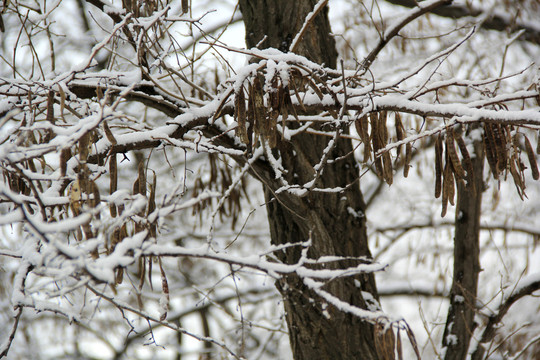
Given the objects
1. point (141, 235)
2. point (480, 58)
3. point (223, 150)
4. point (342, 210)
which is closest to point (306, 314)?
point (342, 210)

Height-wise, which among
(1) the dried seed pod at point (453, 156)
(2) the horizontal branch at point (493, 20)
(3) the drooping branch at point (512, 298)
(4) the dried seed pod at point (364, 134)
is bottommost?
(3) the drooping branch at point (512, 298)

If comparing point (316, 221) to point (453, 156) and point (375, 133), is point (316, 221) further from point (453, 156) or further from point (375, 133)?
point (453, 156)

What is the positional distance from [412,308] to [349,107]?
4452mm

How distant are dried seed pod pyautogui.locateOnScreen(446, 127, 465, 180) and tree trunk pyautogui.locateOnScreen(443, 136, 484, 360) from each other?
1095 mm

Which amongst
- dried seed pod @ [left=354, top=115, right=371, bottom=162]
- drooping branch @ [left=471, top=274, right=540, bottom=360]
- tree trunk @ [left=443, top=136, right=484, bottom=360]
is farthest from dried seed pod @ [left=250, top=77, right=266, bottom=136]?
drooping branch @ [left=471, top=274, right=540, bottom=360]

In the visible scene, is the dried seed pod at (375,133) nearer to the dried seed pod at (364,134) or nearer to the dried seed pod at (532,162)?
the dried seed pod at (364,134)

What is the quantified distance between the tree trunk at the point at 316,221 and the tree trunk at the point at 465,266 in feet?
1.81

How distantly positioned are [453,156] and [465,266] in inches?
54.3

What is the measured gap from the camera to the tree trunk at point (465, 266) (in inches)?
105

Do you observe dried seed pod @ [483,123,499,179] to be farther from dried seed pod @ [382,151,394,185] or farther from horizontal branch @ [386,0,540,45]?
horizontal branch @ [386,0,540,45]

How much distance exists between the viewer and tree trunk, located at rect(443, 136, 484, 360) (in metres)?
2.67

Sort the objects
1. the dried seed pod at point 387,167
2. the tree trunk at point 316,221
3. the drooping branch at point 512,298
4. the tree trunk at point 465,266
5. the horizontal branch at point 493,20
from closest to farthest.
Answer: the dried seed pod at point 387,167, the tree trunk at point 316,221, the drooping branch at point 512,298, the tree trunk at point 465,266, the horizontal branch at point 493,20

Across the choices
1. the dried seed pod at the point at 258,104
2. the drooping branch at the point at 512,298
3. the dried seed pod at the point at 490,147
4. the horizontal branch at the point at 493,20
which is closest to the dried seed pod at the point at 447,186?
the dried seed pod at the point at 490,147

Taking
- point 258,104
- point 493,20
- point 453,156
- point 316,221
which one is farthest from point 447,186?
point 493,20
